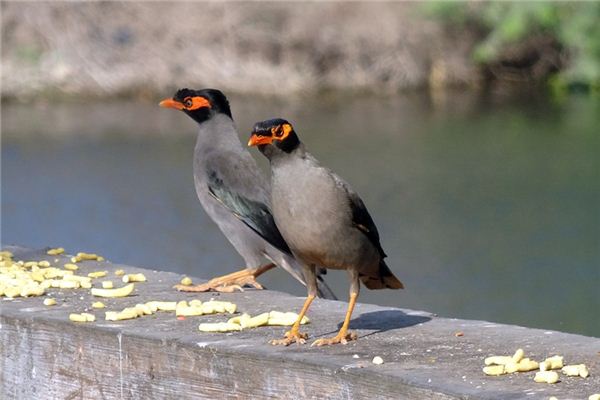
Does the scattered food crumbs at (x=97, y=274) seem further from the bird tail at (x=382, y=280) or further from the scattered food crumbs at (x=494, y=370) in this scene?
the scattered food crumbs at (x=494, y=370)

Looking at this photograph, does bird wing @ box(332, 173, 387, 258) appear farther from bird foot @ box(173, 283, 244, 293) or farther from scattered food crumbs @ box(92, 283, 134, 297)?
scattered food crumbs @ box(92, 283, 134, 297)

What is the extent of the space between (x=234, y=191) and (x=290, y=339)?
7.92 feet

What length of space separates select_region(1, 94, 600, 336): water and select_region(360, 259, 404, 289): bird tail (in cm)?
505

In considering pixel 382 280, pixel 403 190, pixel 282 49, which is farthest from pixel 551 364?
pixel 282 49

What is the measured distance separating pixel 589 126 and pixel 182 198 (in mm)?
5831

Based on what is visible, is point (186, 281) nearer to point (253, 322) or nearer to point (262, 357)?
point (253, 322)

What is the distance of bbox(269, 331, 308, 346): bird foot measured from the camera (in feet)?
16.5

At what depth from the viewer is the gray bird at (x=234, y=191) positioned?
716 centimetres

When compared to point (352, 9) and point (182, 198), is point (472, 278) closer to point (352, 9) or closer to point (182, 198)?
point (182, 198)

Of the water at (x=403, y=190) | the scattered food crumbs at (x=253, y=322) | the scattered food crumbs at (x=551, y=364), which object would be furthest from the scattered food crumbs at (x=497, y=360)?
the water at (x=403, y=190)

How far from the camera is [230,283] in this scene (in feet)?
22.1

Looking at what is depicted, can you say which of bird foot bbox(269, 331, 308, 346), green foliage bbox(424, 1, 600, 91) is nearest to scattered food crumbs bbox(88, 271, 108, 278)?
bird foot bbox(269, 331, 308, 346)

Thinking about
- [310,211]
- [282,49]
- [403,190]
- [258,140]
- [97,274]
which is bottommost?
[310,211]

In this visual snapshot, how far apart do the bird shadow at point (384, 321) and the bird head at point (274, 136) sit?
79 cm
